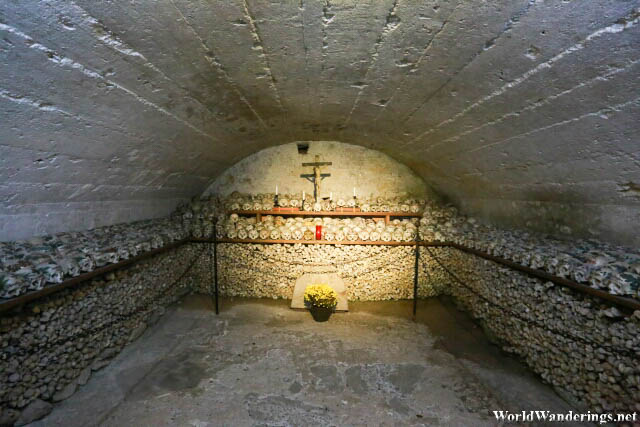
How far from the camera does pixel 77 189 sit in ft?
12.8

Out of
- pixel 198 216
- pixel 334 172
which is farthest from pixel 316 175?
pixel 198 216

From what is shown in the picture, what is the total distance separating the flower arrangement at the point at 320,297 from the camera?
5004 millimetres

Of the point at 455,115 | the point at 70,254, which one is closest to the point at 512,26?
the point at 455,115

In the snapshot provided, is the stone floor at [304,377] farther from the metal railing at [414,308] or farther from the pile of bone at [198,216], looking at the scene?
the pile of bone at [198,216]

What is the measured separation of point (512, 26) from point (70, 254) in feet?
15.5

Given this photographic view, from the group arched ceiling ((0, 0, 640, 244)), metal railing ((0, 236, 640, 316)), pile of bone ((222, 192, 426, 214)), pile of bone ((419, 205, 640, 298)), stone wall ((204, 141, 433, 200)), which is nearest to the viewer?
arched ceiling ((0, 0, 640, 244))

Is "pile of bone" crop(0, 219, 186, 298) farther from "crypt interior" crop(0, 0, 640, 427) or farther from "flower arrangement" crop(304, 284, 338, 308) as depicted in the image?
"flower arrangement" crop(304, 284, 338, 308)

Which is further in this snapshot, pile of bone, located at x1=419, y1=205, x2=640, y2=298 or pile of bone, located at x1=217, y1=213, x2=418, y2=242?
pile of bone, located at x1=217, y1=213, x2=418, y2=242

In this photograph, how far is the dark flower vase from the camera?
5.02 m

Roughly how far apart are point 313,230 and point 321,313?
5.28 ft

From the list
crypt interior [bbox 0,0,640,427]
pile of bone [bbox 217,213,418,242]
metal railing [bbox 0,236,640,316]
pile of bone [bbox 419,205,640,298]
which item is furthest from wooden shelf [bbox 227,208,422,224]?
pile of bone [bbox 419,205,640,298]

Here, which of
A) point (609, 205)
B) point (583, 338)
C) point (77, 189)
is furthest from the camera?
point (77, 189)

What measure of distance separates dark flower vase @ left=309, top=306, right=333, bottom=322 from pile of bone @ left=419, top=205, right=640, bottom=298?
8.74 ft

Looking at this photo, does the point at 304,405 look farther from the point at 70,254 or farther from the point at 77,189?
the point at 77,189
